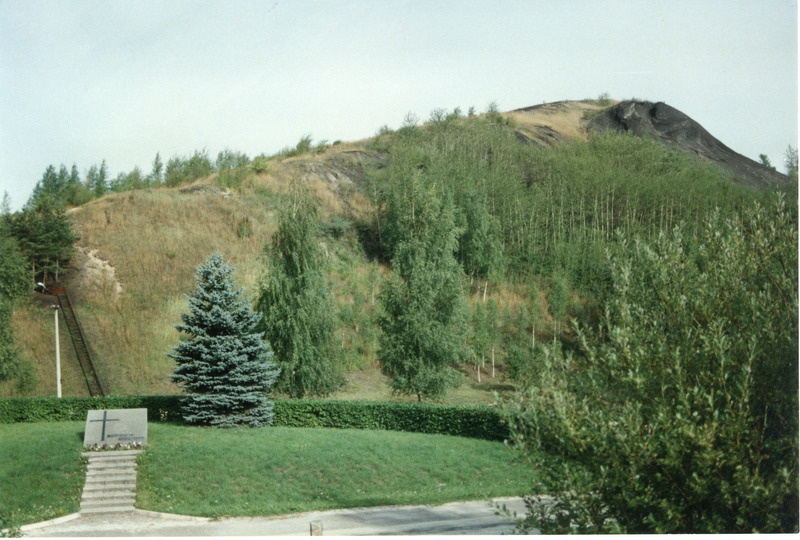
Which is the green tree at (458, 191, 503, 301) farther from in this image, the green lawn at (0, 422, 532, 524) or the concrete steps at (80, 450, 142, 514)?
the concrete steps at (80, 450, 142, 514)

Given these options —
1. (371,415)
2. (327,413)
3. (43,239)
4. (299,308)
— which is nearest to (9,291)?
(43,239)

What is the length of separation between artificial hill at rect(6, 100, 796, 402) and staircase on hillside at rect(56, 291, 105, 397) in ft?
0.88

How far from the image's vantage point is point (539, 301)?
1326 inches

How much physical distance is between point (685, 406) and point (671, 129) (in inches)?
2344

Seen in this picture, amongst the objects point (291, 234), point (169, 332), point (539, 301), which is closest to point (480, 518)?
point (291, 234)

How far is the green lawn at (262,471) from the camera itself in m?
14.9

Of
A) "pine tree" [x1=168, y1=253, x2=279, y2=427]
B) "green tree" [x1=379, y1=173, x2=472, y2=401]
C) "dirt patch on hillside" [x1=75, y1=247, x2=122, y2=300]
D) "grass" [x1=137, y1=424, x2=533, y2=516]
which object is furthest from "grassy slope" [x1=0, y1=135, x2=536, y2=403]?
"grass" [x1=137, y1=424, x2=533, y2=516]

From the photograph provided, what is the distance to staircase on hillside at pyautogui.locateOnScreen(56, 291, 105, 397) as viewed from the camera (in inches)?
1001

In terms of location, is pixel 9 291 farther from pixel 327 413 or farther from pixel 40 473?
pixel 327 413

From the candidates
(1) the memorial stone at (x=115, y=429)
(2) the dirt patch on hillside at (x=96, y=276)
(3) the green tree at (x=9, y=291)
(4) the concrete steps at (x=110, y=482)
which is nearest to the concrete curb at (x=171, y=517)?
(4) the concrete steps at (x=110, y=482)

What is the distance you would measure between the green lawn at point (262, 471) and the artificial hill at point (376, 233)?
14.0ft

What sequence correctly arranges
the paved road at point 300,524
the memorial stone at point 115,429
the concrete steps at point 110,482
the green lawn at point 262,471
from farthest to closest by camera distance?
1. the memorial stone at point 115,429
2. the green lawn at point 262,471
3. the concrete steps at point 110,482
4. the paved road at point 300,524

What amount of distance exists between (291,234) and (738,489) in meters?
19.1

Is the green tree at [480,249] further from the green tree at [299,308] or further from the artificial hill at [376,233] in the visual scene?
the green tree at [299,308]
